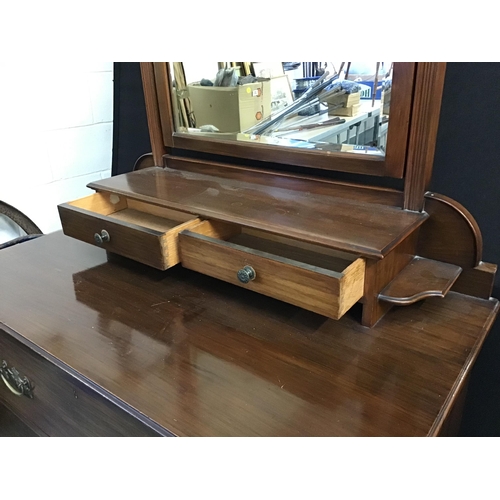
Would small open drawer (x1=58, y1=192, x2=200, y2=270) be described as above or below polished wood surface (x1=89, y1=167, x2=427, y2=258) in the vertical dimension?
below

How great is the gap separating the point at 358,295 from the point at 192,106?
624mm

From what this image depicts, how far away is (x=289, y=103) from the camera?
927mm

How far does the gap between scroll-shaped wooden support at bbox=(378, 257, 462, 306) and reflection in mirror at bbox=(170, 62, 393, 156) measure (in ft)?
0.71

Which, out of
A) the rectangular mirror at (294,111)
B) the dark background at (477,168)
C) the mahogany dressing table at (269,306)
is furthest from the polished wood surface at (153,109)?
the dark background at (477,168)

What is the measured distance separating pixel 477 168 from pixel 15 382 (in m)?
0.93

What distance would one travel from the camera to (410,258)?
0.83 meters

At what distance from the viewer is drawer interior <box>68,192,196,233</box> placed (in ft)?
3.18

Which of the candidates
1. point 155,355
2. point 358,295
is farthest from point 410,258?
point 155,355

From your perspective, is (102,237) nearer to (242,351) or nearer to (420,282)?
(242,351)

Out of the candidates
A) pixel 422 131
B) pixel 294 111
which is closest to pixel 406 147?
pixel 422 131

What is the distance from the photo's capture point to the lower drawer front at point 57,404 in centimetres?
65

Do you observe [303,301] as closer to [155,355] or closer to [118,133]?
[155,355]

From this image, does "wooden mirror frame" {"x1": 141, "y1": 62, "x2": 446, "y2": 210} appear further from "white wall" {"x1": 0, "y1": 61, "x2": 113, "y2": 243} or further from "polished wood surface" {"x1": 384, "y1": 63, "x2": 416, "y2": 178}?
"white wall" {"x1": 0, "y1": 61, "x2": 113, "y2": 243}

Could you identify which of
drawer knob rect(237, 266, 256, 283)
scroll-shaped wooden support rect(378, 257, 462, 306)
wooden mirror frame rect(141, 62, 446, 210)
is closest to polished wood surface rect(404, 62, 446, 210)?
wooden mirror frame rect(141, 62, 446, 210)
